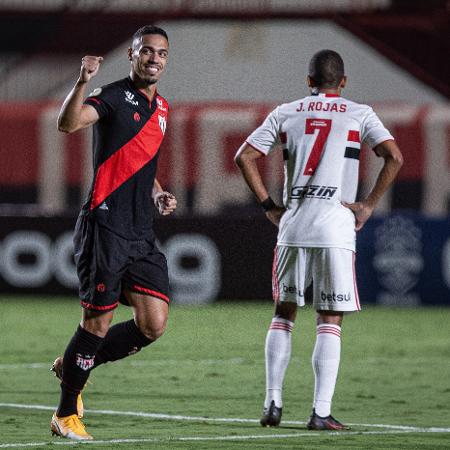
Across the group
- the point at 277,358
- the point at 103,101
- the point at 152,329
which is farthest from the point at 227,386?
the point at 103,101

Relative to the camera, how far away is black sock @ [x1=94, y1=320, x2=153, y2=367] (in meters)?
8.10

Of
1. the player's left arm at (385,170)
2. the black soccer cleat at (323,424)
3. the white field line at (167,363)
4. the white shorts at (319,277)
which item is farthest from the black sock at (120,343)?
the white field line at (167,363)

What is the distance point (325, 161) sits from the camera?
8367 mm

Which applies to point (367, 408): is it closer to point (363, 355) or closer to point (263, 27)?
point (363, 355)

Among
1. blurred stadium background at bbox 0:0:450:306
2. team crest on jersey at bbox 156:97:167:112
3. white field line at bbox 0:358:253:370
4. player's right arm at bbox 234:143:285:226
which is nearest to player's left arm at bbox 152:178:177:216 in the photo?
team crest on jersey at bbox 156:97:167:112

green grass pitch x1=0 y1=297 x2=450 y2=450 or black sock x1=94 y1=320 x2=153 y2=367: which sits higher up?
black sock x1=94 y1=320 x2=153 y2=367

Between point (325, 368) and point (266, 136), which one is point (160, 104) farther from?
point (325, 368)

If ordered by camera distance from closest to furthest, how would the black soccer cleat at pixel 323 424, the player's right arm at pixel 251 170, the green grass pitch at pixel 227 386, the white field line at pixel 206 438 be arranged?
the white field line at pixel 206 438 → the green grass pitch at pixel 227 386 → the black soccer cleat at pixel 323 424 → the player's right arm at pixel 251 170

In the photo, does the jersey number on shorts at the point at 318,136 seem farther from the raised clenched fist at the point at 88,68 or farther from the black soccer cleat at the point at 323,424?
the raised clenched fist at the point at 88,68

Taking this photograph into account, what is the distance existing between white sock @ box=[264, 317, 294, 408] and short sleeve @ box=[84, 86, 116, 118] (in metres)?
1.65

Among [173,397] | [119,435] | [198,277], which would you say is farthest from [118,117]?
[198,277]

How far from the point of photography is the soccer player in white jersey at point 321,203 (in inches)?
327

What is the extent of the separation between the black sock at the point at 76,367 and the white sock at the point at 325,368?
1280mm

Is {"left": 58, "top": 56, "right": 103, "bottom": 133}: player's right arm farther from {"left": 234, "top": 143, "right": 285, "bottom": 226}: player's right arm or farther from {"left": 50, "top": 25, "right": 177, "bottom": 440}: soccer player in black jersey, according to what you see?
{"left": 234, "top": 143, "right": 285, "bottom": 226}: player's right arm
